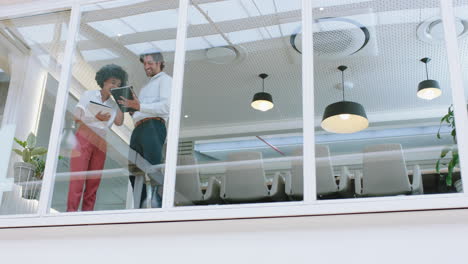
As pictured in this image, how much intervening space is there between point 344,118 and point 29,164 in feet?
9.61

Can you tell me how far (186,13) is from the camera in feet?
13.0

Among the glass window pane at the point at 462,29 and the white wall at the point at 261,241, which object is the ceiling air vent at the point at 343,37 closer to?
the glass window pane at the point at 462,29

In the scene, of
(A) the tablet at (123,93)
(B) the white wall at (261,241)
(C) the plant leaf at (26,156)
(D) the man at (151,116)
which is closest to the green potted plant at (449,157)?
(B) the white wall at (261,241)

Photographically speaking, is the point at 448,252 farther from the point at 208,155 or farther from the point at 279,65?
the point at 279,65

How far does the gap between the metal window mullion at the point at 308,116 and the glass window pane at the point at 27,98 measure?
192cm

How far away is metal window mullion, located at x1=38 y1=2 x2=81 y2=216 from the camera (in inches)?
145

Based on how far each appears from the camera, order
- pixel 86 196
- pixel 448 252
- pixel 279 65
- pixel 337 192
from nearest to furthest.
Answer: pixel 448 252 < pixel 337 192 < pixel 86 196 < pixel 279 65

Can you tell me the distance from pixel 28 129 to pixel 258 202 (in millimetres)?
2104

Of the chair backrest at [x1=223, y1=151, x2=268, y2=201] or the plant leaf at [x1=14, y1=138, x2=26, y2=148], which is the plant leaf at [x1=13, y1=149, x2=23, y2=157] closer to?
the plant leaf at [x1=14, y1=138, x2=26, y2=148]

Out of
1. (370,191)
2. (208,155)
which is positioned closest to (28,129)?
(208,155)

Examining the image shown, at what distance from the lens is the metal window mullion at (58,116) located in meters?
3.67

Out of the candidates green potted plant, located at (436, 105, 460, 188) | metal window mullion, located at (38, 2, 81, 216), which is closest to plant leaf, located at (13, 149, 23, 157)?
metal window mullion, located at (38, 2, 81, 216)

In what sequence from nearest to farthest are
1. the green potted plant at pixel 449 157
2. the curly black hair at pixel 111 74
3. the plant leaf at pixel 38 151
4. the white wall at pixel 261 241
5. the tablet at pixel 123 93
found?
the white wall at pixel 261 241, the green potted plant at pixel 449 157, the tablet at pixel 123 93, the plant leaf at pixel 38 151, the curly black hair at pixel 111 74

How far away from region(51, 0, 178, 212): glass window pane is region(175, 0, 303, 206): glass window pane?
0.62ft
